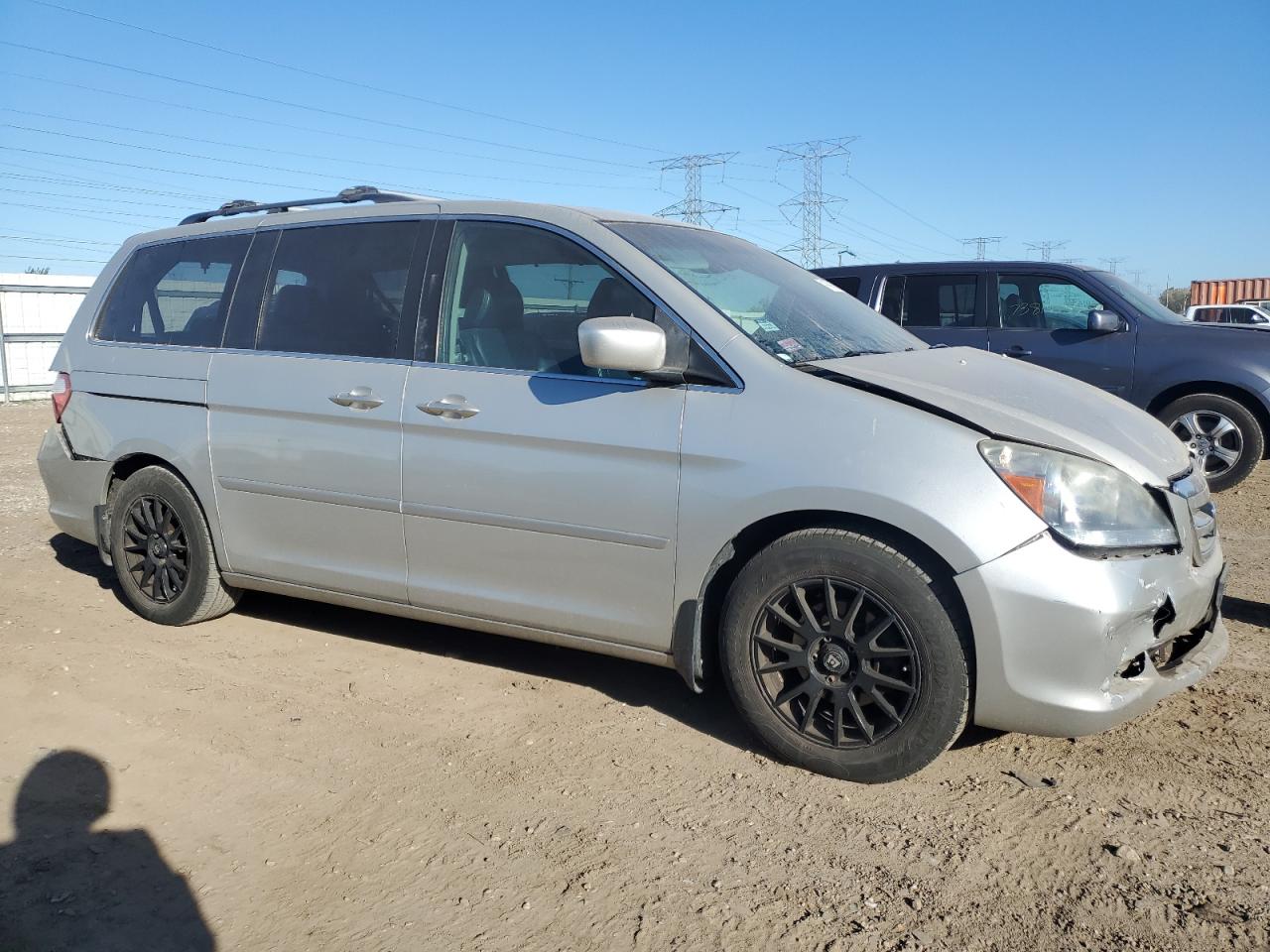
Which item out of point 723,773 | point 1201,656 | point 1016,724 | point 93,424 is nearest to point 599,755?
point 723,773

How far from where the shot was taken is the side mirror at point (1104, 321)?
8.16 metres

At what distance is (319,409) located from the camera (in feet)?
13.8

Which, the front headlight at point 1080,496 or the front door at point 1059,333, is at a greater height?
the front door at point 1059,333

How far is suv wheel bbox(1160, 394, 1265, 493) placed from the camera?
8039 mm

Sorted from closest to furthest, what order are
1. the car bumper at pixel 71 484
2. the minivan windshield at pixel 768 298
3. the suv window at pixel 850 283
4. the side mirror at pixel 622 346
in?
the side mirror at pixel 622 346
the minivan windshield at pixel 768 298
the car bumper at pixel 71 484
the suv window at pixel 850 283

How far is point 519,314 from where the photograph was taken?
394 centimetres

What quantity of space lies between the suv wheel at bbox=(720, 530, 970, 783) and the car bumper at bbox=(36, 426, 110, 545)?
3.40 meters

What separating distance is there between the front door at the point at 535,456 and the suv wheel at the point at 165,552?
1310 mm

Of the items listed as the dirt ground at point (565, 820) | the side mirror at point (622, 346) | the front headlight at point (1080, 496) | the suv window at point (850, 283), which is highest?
the suv window at point (850, 283)

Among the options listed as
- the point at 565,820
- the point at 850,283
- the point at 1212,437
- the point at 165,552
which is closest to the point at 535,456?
the point at 565,820

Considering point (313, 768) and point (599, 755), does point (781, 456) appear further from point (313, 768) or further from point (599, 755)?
point (313, 768)

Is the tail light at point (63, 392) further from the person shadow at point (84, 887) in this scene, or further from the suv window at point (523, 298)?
the person shadow at point (84, 887)

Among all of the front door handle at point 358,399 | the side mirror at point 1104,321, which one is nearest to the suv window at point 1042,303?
the side mirror at point 1104,321

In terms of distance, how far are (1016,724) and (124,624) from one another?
410 centimetres
